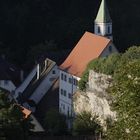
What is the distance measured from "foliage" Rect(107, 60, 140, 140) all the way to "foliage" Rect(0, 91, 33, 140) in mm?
11224

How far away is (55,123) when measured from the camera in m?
32.9

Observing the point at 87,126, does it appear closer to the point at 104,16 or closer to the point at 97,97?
the point at 97,97

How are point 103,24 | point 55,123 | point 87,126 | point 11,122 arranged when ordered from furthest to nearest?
point 103,24 < point 55,123 < point 87,126 < point 11,122

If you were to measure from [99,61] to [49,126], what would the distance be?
4763 mm

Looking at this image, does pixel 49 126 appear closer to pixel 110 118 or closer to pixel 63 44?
pixel 110 118

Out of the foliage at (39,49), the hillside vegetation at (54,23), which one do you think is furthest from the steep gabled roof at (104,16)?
the hillside vegetation at (54,23)

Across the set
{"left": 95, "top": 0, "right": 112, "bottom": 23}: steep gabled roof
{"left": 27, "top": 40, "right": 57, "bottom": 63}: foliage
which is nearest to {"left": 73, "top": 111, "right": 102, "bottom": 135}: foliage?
{"left": 95, "top": 0, "right": 112, "bottom": 23}: steep gabled roof

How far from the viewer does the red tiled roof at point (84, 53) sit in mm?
37219

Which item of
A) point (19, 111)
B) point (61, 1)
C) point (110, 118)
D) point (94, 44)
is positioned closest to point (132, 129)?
point (19, 111)

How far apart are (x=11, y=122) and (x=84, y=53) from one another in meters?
15.3

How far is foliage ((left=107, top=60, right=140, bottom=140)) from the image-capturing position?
1156 cm

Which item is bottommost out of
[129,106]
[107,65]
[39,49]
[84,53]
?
[129,106]

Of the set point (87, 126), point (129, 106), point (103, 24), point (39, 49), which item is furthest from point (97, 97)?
point (39, 49)

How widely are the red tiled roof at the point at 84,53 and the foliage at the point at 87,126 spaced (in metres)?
7.17
